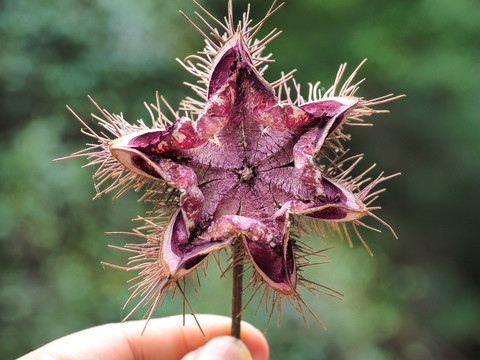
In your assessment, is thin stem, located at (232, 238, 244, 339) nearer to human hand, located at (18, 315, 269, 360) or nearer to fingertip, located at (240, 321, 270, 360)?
human hand, located at (18, 315, 269, 360)

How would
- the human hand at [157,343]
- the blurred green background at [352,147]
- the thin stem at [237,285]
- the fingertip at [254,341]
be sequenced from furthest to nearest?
the blurred green background at [352,147], the fingertip at [254,341], the human hand at [157,343], the thin stem at [237,285]

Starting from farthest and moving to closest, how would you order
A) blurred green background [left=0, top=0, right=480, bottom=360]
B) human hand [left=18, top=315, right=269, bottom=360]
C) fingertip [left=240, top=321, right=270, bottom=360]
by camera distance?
blurred green background [left=0, top=0, right=480, bottom=360] → fingertip [left=240, top=321, right=270, bottom=360] → human hand [left=18, top=315, right=269, bottom=360]

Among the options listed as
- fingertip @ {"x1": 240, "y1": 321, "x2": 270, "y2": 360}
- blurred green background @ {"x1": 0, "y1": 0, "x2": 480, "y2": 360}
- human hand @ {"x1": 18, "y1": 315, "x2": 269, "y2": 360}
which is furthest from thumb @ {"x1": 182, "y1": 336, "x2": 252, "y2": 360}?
blurred green background @ {"x1": 0, "y1": 0, "x2": 480, "y2": 360}

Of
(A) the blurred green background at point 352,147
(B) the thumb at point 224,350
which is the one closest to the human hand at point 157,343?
(B) the thumb at point 224,350

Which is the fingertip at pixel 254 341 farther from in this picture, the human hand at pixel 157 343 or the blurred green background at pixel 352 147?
the blurred green background at pixel 352 147

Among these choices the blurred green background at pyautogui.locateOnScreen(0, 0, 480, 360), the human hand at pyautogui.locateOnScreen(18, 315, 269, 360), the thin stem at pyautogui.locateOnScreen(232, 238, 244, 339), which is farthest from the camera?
the blurred green background at pyautogui.locateOnScreen(0, 0, 480, 360)

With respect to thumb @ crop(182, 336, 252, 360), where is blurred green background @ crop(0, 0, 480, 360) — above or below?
above

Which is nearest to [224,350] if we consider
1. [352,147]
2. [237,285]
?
[237,285]
